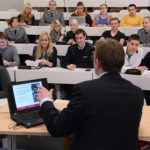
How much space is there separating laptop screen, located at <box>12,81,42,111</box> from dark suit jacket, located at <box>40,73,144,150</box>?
68cm

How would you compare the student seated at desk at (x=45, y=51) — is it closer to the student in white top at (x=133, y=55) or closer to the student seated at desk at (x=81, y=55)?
the student seated at desk at (x=81, y=55)

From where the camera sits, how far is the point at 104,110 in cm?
125

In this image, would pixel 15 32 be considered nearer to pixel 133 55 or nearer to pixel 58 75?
pixel 58 75

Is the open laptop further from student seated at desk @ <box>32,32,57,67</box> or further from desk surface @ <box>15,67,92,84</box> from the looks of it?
student seated at desk @ <box>32,32,57,67</box>

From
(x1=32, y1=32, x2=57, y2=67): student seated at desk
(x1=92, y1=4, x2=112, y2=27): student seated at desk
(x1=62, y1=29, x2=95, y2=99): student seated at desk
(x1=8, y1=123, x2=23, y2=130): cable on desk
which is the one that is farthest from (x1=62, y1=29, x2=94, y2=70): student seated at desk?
(x1=92, y1=4, x2=112, y2=27): student seated at desk

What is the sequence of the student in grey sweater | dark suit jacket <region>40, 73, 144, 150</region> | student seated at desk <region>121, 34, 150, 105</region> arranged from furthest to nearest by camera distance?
the student in grey sweater → student seated at desk <region>121, 34, 150, 105</region> → dark suit jacket <region>40, 73, 144, 150</region>

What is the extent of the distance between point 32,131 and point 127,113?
71cm

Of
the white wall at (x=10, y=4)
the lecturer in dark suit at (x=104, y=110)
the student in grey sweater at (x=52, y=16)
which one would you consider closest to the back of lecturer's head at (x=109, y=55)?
the lecturer in dark suit at (x=104, y=110)

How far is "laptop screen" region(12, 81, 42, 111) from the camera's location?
75.3 inches

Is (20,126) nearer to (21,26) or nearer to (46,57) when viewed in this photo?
(46,57)

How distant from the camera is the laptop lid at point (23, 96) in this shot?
1.90 meters

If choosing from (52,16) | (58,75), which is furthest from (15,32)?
(58,75)

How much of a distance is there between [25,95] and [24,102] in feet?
0.18

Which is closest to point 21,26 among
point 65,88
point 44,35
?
point 44,35
